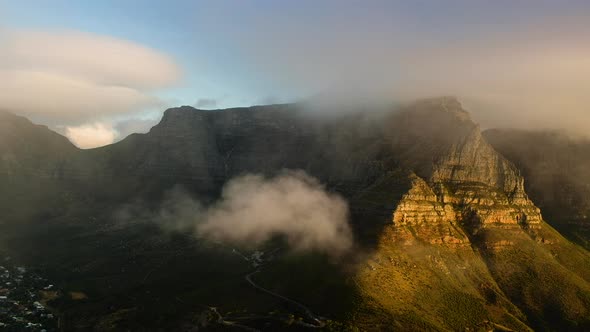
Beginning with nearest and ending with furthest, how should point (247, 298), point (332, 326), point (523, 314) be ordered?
point (332, 326)
point (247, 298)
point (523, 314)

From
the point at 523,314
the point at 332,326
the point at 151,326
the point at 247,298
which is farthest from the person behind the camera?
the point at 523,314

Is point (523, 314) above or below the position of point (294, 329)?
below

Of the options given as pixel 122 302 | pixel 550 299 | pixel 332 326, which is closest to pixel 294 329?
pixel 332 326

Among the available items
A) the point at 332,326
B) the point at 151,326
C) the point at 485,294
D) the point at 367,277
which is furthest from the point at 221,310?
the point at 485,294

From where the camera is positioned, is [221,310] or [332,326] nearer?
[332,326]

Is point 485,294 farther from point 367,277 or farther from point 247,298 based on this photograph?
point 247,298

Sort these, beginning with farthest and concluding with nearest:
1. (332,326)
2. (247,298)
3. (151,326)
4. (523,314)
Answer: (523,314) → (247,298) → (151,326) → (332,326)

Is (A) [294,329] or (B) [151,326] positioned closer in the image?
(A) [294,329]

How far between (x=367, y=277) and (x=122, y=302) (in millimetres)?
90744

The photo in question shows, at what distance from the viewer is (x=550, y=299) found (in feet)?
648

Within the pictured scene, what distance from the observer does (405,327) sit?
15588 cm

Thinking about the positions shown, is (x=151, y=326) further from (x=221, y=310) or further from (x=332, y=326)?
(x=332, y=326)

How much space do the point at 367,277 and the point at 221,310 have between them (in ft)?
176

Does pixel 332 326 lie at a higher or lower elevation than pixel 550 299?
higher
